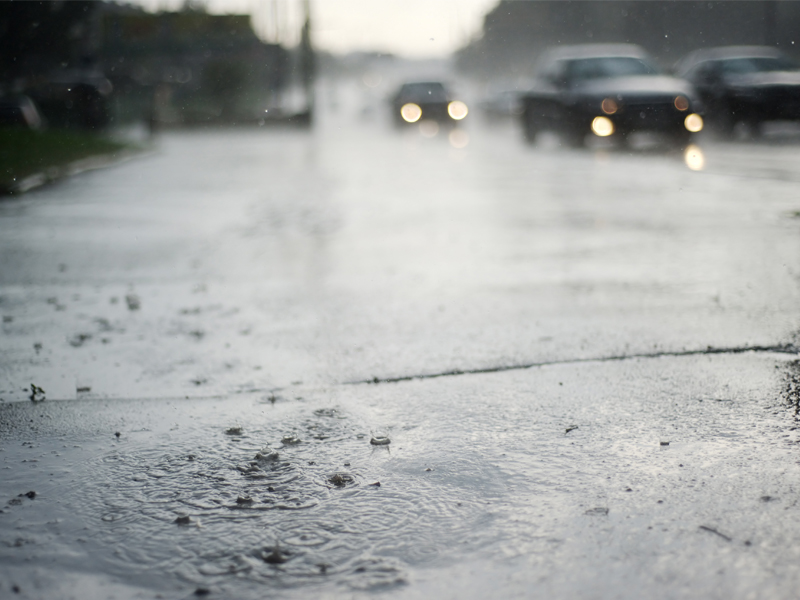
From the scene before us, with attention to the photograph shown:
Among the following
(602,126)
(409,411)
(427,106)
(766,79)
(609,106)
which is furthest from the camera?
(427,106)

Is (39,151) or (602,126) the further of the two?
(39,151)

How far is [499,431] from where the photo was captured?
11.7ft

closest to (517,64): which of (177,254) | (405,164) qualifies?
(405,164)

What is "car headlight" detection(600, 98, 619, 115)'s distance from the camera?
1748 centimetres

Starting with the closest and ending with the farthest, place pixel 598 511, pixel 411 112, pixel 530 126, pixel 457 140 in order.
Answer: pixel 598 511
pixel 530 126
pixel 457 140
pixel 411 112

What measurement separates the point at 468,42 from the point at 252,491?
8599 cm

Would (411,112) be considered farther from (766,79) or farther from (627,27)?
(627,27)

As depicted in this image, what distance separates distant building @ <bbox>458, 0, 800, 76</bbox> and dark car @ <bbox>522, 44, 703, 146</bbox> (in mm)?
14999

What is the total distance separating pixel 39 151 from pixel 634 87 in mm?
11812

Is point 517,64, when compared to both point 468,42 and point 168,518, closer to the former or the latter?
point 468,42

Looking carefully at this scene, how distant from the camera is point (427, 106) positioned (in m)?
33.6

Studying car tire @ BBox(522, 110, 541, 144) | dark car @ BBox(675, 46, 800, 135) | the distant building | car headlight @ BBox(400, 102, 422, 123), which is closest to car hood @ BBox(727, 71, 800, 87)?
dark car @ BBox(675, 46, 800, 135)

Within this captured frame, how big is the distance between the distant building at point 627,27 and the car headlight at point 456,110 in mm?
10767

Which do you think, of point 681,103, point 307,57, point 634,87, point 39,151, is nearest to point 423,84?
point 307,57
